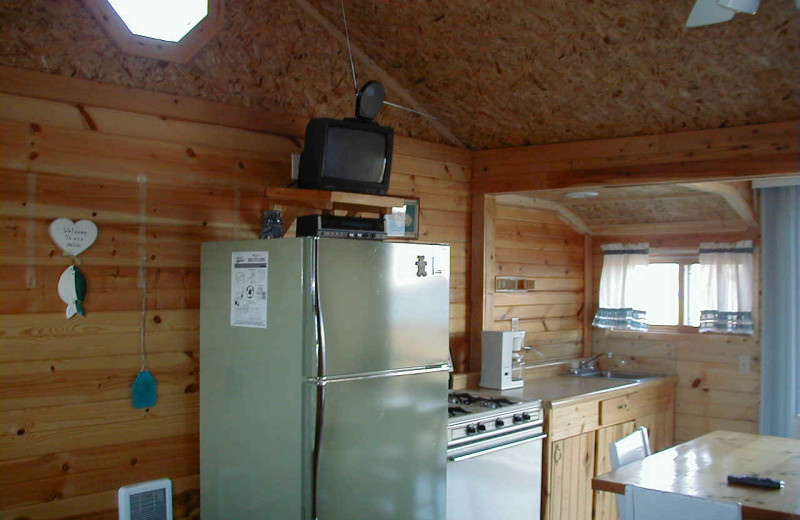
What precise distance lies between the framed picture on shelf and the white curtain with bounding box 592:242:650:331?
2.08 meters

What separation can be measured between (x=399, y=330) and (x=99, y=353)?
3.85 ft

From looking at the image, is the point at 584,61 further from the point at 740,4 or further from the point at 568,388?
the point at 568,388

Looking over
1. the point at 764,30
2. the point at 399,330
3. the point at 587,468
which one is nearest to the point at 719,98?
the point at 764,30

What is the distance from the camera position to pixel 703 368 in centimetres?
505

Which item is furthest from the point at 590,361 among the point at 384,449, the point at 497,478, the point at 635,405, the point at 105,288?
the point at 105,288

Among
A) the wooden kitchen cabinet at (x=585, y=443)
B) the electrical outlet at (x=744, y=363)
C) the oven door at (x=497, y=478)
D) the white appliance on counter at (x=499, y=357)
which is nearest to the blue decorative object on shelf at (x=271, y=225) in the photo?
the oven door at (x=497, y=478)

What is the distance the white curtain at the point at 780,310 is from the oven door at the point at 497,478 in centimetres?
173

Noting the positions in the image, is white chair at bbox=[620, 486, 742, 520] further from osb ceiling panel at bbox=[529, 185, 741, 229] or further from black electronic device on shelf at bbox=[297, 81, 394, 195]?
osb ceiling panel at bbox=[529, 185, 741, 229]

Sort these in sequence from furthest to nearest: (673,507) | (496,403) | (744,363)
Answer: (744,363), (496,403), (673,507)

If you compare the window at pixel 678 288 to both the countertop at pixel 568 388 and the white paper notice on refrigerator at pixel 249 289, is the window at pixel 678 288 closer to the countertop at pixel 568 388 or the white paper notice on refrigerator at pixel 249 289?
Result: the countertop at pixel 568 388

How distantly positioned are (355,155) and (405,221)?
90cm

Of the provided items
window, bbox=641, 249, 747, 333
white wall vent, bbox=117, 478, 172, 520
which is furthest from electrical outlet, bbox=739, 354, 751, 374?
white wall vent, bbox=117, 478, 172, 520

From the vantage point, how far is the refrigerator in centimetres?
263

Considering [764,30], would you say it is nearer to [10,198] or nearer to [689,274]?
[689,274]
